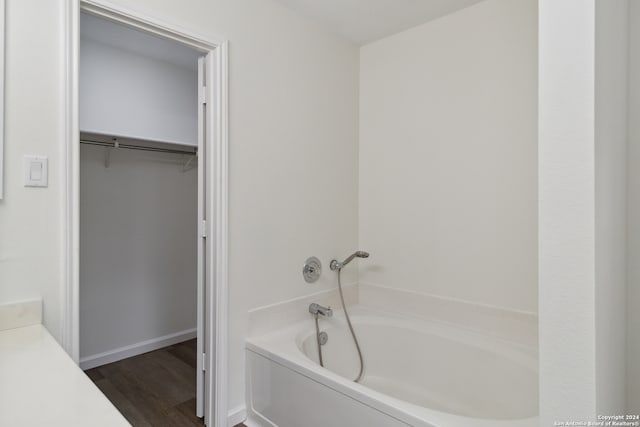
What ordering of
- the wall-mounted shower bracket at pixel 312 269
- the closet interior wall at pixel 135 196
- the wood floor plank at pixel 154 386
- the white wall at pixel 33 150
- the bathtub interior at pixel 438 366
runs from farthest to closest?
the closet interior wall at pixel 135 196
the wall-mounted shower bracket at pixel 312 269
the wood floor plank at pixel 154 386
the bathtub interior at pixel 438 366
the white wall at pixel 33 150

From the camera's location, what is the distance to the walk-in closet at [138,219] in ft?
7.85

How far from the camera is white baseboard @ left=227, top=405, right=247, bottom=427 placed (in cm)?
191

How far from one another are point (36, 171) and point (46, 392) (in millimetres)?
867

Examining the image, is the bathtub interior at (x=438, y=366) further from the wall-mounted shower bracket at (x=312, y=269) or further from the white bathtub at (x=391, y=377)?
the wall-mounted shower bracket at (x=312, y=269)

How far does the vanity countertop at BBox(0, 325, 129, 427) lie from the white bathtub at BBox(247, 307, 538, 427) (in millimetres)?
968

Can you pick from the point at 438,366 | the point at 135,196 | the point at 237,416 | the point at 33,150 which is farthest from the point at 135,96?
the point at 438,366

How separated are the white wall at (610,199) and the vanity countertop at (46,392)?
1127 mm

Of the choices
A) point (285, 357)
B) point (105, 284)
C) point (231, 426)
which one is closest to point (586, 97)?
point (285, 357)

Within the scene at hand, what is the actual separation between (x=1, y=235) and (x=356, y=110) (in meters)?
2.18

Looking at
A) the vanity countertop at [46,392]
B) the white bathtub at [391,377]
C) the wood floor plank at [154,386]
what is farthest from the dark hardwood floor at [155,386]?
the vanity countertop at [46,392]

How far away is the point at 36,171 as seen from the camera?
4.27 ft

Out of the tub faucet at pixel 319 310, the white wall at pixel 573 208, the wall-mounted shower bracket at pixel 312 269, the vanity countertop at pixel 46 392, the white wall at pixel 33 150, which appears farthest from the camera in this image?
the wall-mounted shower bracket at pixel 312 269

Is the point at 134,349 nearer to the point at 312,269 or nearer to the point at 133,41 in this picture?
the point at 312,269

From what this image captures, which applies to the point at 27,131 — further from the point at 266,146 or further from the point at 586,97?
the point at 586,97
